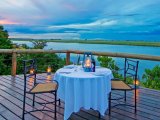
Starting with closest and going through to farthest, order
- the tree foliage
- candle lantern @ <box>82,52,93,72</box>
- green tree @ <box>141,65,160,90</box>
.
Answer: candle lantern @ <box>82,52,93,72</box> < green tree @ <box>141,65,160,90</box> < the tree foliage

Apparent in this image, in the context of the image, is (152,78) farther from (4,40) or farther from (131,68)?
(4,40)

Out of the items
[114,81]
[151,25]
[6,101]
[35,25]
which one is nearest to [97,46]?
[114,81]

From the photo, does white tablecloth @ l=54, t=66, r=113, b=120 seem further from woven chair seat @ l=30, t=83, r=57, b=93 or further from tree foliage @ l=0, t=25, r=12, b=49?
tree foliage @ l=0, t=25, r=12, b=49

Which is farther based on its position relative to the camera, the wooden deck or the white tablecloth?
the wooden deck

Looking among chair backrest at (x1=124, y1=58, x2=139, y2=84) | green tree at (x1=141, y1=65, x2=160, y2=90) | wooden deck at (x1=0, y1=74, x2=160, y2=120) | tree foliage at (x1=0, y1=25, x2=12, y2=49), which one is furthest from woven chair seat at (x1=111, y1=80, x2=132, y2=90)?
tree foliage at (x1=0, y1=25, x2=12, y2=49)

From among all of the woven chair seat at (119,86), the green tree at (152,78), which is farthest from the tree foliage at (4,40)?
the woven chair seat at (119,86)

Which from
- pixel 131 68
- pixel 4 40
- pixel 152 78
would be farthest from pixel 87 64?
pixel 4 40

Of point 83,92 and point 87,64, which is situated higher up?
point 87,64

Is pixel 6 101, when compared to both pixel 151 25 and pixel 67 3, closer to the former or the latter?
pixel 67 3

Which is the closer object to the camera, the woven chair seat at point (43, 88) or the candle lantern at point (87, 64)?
the woven chair seat at point (43, 88)

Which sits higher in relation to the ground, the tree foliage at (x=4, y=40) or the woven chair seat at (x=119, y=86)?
the tree foliage at (x=4, y=40)

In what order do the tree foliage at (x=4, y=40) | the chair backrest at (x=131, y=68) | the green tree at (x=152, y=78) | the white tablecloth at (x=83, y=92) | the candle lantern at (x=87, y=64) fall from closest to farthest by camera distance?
the white tablecloth at (x=83, y=92) → the candle lantern at (x=87, y=64) → the chair backrest at (x=131, y=68) → the green tree at (x=152, y=78) → the tree foliage at (x=4, y=40)

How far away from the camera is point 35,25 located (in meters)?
13.4

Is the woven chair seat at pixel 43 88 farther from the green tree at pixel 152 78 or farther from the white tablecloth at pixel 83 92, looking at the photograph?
the green tree at pixel 152 78
